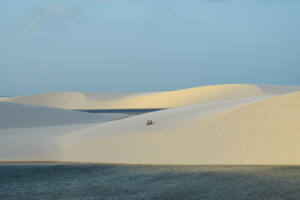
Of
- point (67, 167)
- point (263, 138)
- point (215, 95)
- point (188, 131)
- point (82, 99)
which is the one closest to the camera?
point (67, 167)

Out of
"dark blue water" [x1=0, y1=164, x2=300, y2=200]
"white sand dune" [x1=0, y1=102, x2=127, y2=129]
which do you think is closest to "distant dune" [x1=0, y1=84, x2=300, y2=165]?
"dark blue water" [x1=0, y1=164, x2=300, y2=200]

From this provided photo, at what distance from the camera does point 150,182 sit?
46.1 ft

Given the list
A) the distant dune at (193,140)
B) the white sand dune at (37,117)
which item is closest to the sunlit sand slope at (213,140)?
the distant dune at (193,140)

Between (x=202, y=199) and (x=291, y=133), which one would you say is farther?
(x=291, y=133)

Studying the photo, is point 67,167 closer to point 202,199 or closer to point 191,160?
point 191,160

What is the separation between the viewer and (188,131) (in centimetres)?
2147

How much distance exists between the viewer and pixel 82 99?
346ft

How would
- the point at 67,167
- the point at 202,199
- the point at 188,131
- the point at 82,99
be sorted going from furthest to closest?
1. the point at 82,99
2. the point at 188,131
3. the point at 67,167
4. the point at 202,199

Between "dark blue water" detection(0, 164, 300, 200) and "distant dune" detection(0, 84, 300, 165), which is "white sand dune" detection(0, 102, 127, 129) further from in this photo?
"dark blue water" detection(0, 164, 300, 200)

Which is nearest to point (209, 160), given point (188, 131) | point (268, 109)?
point (188, 131)

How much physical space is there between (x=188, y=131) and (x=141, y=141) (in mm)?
2269

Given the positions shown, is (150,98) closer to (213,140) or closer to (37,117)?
(37,117)

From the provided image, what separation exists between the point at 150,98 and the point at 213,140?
259ft

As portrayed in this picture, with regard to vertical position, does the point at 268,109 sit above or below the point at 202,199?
above
